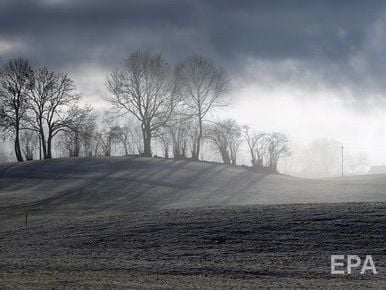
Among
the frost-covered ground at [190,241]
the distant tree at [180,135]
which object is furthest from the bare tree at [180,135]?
the frost-covered ground at [190,241]

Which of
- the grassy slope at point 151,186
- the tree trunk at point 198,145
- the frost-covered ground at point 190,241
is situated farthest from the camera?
the tree trunk at point 198,145

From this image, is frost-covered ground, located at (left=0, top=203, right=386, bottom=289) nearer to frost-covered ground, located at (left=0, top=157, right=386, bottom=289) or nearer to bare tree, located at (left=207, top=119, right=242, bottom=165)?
frost-covered ground, located at (left=0, top=157, right=386, bottom=289)

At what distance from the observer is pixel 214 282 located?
47.6 ft

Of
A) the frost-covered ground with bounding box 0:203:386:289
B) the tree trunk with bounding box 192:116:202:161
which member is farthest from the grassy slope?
the frost-covered ground with bounding box 0:203:386:289

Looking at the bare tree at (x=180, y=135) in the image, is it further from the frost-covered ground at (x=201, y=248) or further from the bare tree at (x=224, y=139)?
the frost-covered ground at (x=201, y=248)

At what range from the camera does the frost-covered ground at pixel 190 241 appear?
15.2 m

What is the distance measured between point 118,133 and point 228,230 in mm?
57552

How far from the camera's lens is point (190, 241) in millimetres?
21938

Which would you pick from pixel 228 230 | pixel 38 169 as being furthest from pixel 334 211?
pixel 38 169

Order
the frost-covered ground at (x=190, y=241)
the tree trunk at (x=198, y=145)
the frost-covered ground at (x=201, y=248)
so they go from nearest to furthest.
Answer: the frost-covered ground at (x=201, y=248), the frost-covered ground at (x=190, y=241), the tree trunk at (x=198, y=145)

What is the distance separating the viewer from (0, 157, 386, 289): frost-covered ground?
50.0 feet

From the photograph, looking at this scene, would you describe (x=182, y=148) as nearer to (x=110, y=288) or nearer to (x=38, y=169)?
(x=38, y=169)

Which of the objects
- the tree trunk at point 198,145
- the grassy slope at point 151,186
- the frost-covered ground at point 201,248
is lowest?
the frost-covered ground at point 201,248

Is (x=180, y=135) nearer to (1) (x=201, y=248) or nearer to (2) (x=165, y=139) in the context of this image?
(2) (x=165, y=139)
